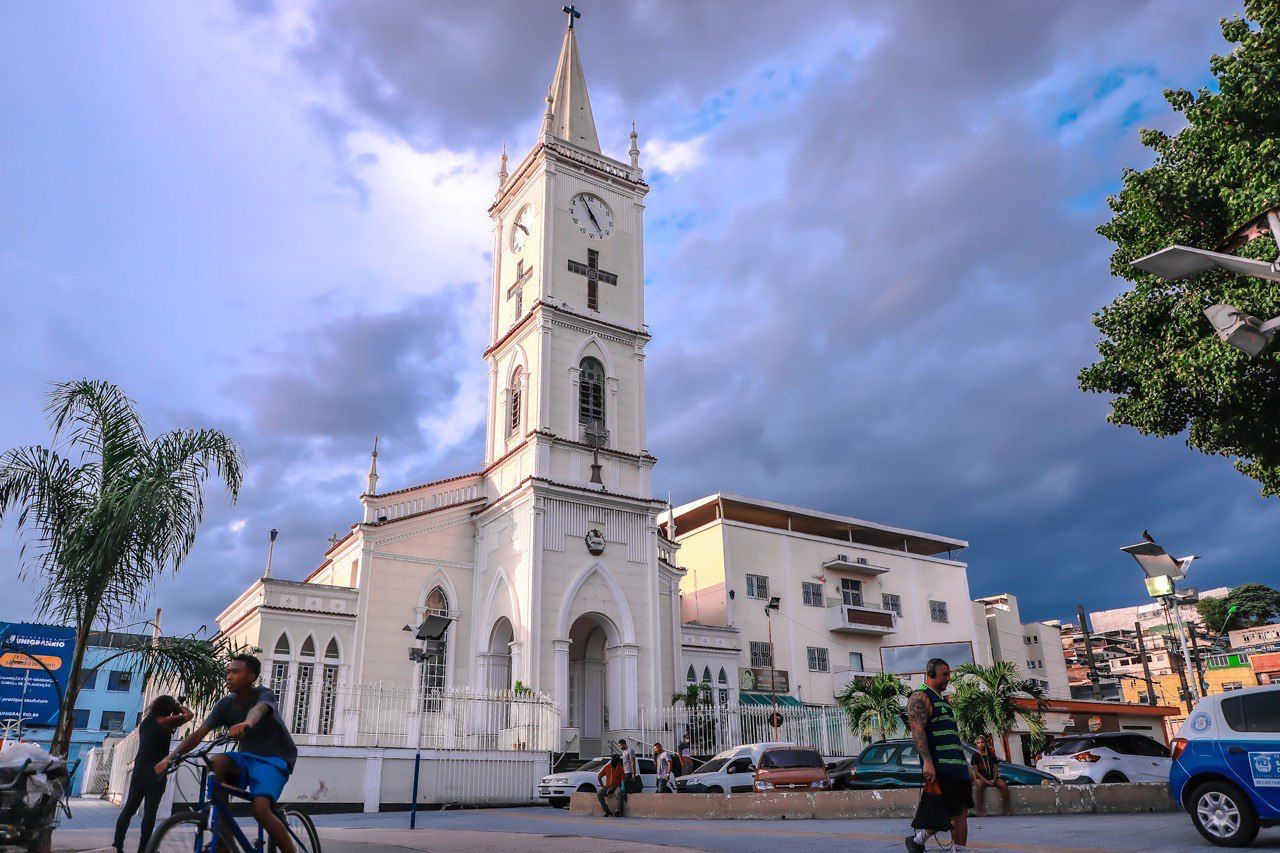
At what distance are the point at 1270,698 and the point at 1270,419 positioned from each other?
7746mm

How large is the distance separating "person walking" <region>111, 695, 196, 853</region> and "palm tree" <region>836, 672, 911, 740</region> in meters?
23.7

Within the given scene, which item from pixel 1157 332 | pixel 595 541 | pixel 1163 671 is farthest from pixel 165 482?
pixel 1163 671

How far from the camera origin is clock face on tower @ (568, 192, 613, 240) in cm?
3328

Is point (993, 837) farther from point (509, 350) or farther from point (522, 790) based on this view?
point (509, 350)

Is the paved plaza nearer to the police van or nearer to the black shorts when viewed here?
the police van

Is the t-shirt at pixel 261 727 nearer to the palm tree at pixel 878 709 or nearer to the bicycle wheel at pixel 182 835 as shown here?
the bicycle wheel at pixel 182 835

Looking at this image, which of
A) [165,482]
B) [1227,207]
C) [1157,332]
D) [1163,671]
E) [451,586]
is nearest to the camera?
[165,482]

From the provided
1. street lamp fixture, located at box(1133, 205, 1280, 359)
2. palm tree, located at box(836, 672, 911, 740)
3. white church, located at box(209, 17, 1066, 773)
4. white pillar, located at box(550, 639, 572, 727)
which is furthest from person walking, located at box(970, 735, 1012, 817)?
palm tree, located at box(836, 672, 911, 740)

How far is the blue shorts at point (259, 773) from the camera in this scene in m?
5.65

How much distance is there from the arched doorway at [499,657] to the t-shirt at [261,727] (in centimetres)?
2228

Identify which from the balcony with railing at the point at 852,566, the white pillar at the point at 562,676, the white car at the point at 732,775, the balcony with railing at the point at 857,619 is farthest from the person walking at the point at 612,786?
the balcony with railing at the point at 852,566

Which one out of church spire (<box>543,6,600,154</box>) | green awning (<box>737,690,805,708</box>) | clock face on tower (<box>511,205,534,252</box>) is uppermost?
church spire (<box>543,6,600,154</box>)

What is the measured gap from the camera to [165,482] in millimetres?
11383

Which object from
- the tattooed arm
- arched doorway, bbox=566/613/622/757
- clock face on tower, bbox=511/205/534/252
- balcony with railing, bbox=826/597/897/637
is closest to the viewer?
the tattooed arm
